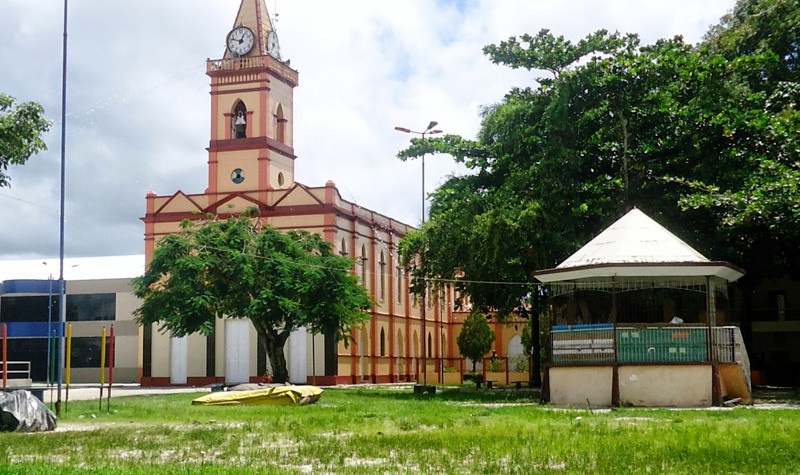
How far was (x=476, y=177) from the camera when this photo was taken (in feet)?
120

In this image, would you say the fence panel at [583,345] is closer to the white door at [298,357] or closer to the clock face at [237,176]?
the white door at [298,357]

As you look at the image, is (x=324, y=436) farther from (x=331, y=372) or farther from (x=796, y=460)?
(x=331, y=372)

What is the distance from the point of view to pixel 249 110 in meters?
56.2

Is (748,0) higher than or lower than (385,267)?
higher

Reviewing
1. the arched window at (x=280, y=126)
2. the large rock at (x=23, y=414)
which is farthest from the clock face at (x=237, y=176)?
the large rock at (x=23, y=414)

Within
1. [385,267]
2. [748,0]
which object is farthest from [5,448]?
[385,267]

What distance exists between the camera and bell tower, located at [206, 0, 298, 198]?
2196 inches

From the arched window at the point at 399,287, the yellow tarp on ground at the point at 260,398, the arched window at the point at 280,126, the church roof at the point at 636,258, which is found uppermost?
the arched window at the point at 280,126

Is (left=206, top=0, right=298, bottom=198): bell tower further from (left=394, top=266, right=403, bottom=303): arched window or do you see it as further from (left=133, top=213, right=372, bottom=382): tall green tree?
(left=133, top=213, right=372, bottom=382): tall green tree

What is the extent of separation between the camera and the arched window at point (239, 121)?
57.0 m

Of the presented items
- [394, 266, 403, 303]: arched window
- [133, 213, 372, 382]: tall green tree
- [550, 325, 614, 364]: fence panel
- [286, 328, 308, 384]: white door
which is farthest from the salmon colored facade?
[550, 325, 614, 364]: fence panel

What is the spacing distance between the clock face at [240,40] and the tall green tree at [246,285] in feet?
55.8

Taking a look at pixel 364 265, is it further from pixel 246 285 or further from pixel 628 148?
pixel 628 148

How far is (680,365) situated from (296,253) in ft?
73.0
